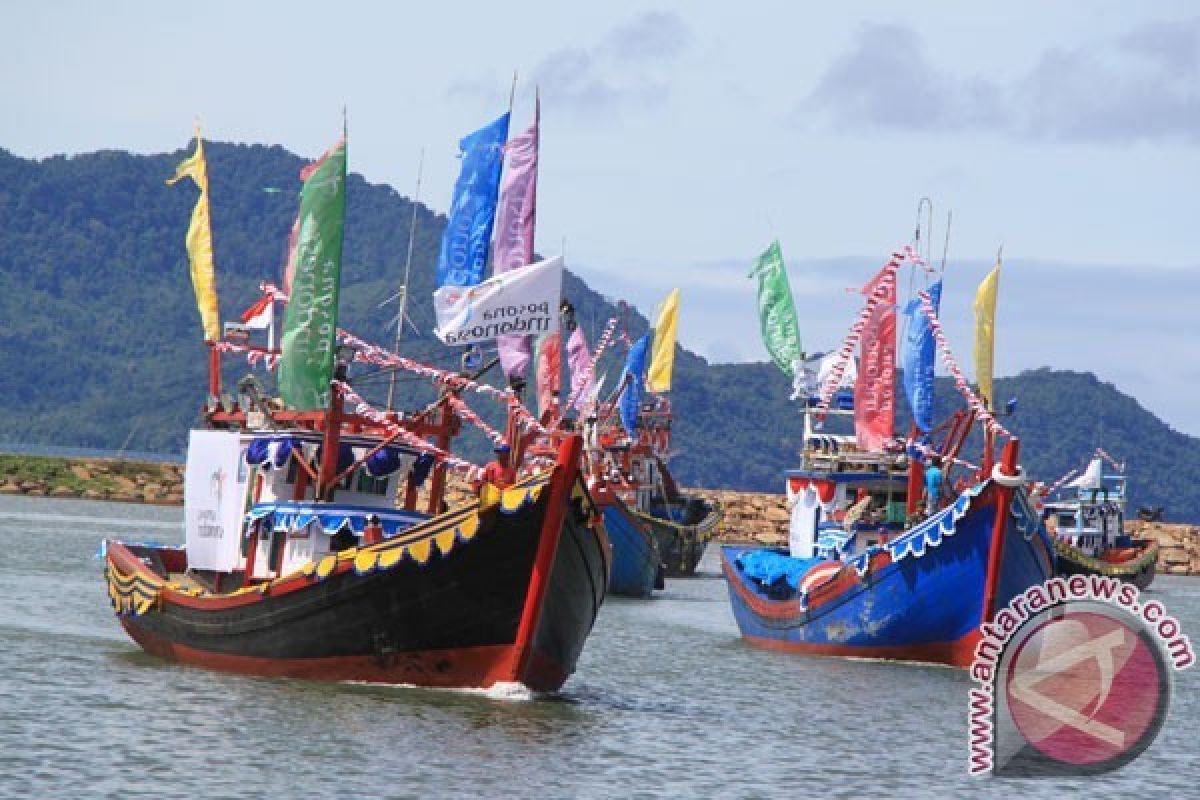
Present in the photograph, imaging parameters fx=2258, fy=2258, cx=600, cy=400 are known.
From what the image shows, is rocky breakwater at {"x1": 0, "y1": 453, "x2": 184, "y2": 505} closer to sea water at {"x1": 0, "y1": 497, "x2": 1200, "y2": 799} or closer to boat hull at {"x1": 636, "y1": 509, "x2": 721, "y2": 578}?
boat hull at {"x1": 636, "y1": 509, "x2": 721, "y2": 578}

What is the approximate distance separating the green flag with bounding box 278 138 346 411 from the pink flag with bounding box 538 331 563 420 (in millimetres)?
9480

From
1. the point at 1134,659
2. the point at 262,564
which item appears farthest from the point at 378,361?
the point at 1134,659

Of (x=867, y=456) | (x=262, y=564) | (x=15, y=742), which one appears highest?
(x=867, y=456)

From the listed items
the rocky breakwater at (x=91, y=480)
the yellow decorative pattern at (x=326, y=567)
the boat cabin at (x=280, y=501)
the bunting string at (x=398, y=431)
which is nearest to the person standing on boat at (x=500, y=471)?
the bunting string at (x=398, y=431)

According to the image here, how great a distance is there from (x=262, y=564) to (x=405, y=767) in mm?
8973

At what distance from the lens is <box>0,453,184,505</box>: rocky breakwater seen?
377ft

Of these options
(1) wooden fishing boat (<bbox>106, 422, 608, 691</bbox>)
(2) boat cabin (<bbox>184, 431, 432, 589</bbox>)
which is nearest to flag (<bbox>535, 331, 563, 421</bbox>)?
(2) boat cabin (<bbox>184, 431, 432, 589</bbox>)

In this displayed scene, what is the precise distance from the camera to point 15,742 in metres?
27.3

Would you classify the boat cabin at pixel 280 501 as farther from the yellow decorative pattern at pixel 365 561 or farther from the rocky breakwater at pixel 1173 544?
the rocky breakwater at pixel 1173 544

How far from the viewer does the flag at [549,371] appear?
156ft

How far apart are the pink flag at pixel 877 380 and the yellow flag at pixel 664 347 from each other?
3083 cm

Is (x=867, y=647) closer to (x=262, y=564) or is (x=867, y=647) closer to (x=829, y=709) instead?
(x=829, y=709)

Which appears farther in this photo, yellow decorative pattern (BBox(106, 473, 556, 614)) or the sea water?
yellow decorative pattern (BBox(106, 473, 556, 614))

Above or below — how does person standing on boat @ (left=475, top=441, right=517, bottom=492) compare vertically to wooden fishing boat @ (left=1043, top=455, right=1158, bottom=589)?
below
